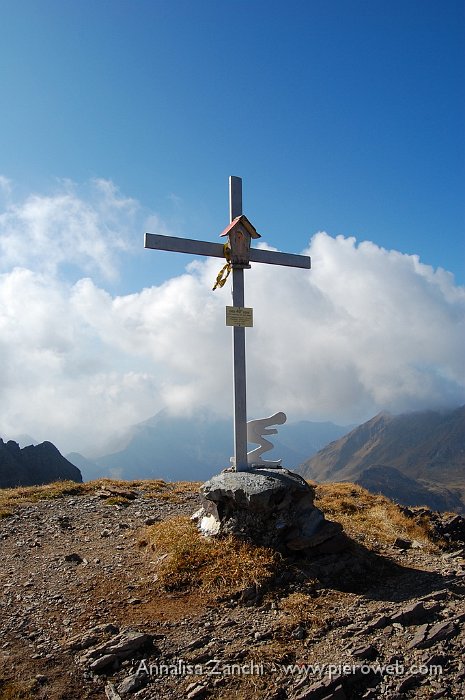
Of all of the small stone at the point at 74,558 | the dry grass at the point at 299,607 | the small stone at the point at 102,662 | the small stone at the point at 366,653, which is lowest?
the small stone at the point at 102,662

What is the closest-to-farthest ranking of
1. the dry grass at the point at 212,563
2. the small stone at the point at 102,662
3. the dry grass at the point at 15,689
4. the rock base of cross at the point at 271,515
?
1. the dry grass at the point at 15,689
2. the small stone at the point at 102,662
3. the dry grass at the point at 212,563
4. the rock base of cross at the point at 271,515

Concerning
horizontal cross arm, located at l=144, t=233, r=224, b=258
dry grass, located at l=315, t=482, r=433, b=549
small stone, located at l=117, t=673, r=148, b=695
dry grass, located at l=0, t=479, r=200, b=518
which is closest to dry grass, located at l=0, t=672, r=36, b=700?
small stone, located at l=117, t=673, r=148, b=695

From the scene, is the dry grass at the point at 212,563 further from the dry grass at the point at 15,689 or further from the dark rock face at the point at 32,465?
the dark rock face at the point at 32,465

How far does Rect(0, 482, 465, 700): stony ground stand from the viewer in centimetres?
586

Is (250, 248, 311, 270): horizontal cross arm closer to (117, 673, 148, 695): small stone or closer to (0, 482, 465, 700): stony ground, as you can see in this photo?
(0, 482, 465, 700): stony ground

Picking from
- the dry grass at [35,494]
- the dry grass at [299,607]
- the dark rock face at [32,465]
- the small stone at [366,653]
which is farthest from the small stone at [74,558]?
the dark rock face at [32,465]

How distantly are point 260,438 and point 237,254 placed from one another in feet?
15.1

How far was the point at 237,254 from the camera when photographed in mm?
11578

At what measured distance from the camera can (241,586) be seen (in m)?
8.26

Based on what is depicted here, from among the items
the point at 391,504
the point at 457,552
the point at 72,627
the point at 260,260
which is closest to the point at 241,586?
the point at 72,627

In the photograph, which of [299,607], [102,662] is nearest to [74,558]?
[102,662]

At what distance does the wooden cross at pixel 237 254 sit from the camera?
1117 cm

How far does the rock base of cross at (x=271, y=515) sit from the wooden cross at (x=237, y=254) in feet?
3.57

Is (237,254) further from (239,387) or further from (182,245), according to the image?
(239,387)
